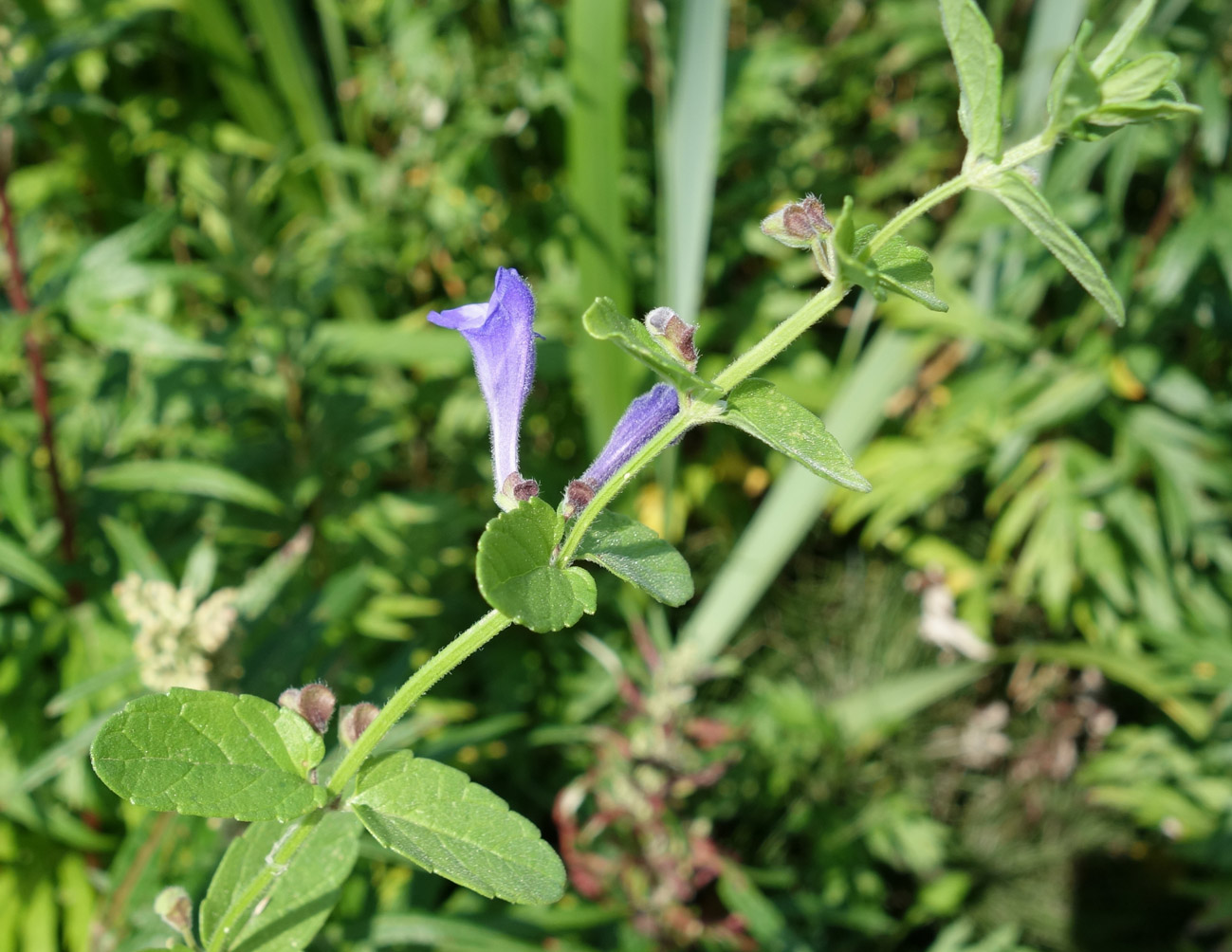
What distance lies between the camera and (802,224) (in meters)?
0.58

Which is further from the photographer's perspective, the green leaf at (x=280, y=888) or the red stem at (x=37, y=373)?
the red stem at (x=37, y=373)

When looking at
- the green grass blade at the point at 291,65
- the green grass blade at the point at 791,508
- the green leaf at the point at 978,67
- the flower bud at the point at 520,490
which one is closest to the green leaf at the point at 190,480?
the flower bud at the point at 520,490

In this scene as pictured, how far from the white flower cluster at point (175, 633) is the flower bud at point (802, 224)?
72 cm

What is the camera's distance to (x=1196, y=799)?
6.82 ft

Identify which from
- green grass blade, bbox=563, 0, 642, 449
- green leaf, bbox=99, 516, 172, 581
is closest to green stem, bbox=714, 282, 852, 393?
green leaf, bbox=99, 516, 172, 581

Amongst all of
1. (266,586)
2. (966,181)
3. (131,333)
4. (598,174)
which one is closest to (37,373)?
(131,333)

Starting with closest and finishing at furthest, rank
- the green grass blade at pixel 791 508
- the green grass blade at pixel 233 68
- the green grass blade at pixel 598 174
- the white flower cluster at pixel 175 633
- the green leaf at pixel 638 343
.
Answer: the green leaf at pixel 638 343
the white flower cluster at pixel 175 633
the green grass blade at pixel 598 174
the green grass blade at pixel 791 508
the green grass blade at pixel 233 68

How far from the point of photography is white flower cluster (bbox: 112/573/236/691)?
102cm

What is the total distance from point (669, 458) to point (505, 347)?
141 centimetres

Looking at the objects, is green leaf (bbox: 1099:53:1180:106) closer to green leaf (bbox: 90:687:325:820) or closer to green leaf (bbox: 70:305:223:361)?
green leaf (bbox: 90:687:325:820)

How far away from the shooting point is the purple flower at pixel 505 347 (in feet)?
2.21

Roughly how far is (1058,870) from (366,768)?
1.96 metres

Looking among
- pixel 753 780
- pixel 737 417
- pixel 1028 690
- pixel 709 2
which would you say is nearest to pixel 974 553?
pixel 1028 690

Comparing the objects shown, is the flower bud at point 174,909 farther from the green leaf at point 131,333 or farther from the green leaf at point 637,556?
the green leaf at point 131,333
